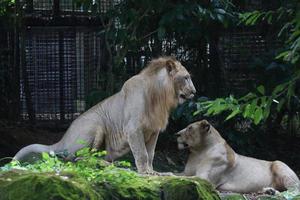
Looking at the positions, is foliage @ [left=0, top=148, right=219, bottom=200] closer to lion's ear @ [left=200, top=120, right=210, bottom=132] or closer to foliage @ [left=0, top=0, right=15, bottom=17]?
lion's ear @ [left=200, top=120, right=210, bottom=132]

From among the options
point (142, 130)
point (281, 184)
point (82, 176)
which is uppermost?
point (82, 176)

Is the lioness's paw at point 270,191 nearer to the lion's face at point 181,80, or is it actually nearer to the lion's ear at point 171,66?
the lion's face at point 181,80

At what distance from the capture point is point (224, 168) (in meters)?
8.59

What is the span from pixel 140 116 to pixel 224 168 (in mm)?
1275

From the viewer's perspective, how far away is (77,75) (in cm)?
1252

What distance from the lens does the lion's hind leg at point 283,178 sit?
8.39 m

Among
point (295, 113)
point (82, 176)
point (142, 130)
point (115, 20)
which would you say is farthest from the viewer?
point (295, 113)

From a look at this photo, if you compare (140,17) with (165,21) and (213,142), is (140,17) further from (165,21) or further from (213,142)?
(213,142)

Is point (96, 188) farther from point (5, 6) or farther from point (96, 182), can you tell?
point (5, 6)

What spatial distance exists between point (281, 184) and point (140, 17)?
3.12m

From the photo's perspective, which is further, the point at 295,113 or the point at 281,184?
the point at 295,113

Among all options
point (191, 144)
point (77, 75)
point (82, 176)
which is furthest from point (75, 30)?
point (82, 176)

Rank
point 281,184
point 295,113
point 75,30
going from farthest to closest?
1. point 75,30
2. point 295,113
3. point 281,184

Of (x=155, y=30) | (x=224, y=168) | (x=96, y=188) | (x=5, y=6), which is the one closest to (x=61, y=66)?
(x=5, y=6)
